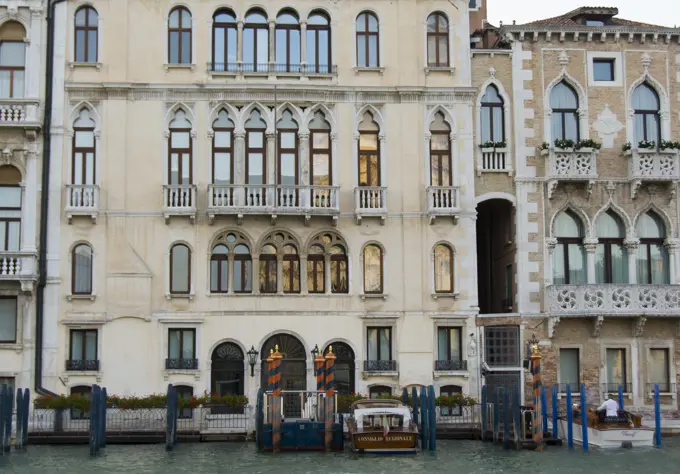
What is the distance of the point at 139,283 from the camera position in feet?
102

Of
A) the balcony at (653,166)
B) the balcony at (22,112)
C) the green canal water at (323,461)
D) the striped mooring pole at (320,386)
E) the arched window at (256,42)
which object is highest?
the arched window at (256,42)

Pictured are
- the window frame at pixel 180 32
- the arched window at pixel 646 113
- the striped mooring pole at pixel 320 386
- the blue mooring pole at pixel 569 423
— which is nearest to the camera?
the striped mooring pole at pixel 320 386

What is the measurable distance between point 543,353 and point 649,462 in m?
6.51

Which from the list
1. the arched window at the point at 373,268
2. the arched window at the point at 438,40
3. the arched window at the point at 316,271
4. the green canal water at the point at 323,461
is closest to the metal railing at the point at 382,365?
the arched window at the point at 373,268

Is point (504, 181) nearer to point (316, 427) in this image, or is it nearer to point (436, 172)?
point (436, 172)

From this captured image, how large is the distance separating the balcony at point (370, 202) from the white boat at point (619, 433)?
7769 mm

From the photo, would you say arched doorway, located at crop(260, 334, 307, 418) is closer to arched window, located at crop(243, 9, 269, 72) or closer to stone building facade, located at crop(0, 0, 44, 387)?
stone building facade, located at crop(0, 0, 44, 387)

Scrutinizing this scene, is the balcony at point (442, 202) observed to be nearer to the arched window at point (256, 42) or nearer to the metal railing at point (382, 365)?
the metal railing at point (382, 365)

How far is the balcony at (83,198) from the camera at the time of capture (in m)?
30.9

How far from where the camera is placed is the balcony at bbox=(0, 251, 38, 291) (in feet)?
98.7

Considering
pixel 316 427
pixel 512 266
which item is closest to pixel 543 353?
pixel 512 266

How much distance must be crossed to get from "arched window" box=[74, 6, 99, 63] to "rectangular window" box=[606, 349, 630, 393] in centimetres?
1623

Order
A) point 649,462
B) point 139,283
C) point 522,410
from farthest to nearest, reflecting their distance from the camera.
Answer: point 139,283 < point 522,410 < point 649,462

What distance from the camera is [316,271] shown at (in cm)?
3162
